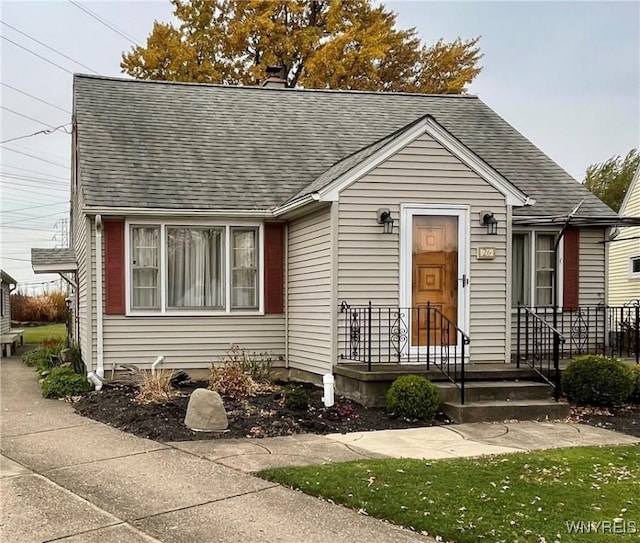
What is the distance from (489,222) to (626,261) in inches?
511

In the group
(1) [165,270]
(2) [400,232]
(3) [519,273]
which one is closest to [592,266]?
(3) [519,273]

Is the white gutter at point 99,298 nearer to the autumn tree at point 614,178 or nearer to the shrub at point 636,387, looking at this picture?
the shrub at point 636,387

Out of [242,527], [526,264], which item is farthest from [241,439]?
[526,264]

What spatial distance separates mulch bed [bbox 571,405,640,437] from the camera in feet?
26.3

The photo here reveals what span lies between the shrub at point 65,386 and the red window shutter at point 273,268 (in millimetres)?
3171

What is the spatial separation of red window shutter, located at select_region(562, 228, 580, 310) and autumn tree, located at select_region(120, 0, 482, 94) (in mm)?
13520

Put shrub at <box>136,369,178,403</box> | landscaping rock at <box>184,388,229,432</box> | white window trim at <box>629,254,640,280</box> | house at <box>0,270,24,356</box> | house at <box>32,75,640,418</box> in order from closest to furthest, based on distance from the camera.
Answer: landscaping rock at <box>184,388,229,432</box>
shrub at <box>136,369,178,403</box>
house at <box>32,75,640,418</box>
house at <box>0,270,24,356</box>
white window trim at <box>629,254,640,280</box>

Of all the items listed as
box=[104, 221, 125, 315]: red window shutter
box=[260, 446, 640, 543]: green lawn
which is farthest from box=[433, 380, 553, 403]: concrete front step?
box=[104, 221, 125, 315]: red window shutter

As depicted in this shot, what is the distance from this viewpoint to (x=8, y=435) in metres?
7.64

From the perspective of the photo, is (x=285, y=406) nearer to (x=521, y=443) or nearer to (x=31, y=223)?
(x=521, y=443)

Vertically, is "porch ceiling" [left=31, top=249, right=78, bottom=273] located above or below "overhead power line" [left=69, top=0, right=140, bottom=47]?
below

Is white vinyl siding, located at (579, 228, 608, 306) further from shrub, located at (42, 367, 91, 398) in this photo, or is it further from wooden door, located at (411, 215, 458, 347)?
shrub, located at (42, 367, 91, 398)

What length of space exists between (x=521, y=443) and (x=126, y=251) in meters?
6.86

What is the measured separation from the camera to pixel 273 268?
11453 millimetres
